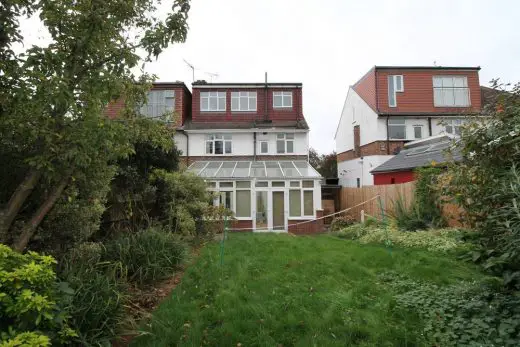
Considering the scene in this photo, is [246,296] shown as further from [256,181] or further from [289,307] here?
[256,181]

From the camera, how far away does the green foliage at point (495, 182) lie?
12.8 feet

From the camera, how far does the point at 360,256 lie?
7.88 m

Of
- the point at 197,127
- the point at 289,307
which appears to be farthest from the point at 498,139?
the point at 197,127

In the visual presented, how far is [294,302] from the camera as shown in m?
4.97

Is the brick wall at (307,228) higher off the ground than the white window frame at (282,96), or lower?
lower

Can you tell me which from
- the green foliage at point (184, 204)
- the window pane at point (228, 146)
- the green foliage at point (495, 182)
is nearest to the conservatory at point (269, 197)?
the window pane at point (228, 146)

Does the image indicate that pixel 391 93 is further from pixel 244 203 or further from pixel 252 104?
pixel 244 203

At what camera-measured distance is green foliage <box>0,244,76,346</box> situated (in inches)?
93.7

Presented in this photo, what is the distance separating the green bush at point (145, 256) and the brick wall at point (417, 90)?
64.2 ft

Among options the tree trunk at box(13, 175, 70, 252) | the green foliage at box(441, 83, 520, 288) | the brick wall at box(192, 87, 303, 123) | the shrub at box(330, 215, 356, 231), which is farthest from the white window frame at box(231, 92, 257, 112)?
the tree trunk at box(13, 175, 70, 252)

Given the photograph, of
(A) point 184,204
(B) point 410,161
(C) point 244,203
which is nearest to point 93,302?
(A) point 184,204

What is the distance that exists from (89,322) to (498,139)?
5.01 m

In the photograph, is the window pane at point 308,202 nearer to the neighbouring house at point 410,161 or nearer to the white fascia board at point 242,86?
the neighbouring house at point 410,161

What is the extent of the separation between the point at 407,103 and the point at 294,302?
21.6 meters
